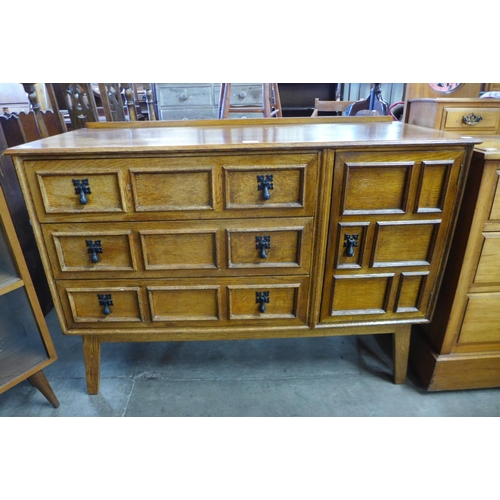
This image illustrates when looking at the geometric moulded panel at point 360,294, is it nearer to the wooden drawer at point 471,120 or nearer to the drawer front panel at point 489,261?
the drawer front panel at point 489,261

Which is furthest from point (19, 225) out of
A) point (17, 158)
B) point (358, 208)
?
point (358, 208)

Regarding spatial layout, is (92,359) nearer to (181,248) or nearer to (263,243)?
(181,248)

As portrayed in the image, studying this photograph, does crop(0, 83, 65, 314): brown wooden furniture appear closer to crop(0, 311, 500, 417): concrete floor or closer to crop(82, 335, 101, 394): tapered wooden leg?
crop(0, 311, 500, 417): concrete floor

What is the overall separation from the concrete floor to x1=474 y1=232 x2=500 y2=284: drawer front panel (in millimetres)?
500

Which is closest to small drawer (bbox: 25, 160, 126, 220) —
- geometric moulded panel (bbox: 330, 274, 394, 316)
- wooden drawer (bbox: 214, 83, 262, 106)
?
geometric moulded panel (bbox: 330, 274, 394, 316)

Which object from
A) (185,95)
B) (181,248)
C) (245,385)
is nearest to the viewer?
(181,248)

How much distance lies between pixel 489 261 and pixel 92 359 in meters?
1.47

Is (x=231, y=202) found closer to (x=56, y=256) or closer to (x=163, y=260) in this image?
(x=163, y=260)

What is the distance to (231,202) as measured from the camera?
1.05 metres

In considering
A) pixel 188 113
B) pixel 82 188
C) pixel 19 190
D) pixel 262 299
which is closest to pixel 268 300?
pixel 262 299

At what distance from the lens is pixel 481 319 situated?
1285 millimetres

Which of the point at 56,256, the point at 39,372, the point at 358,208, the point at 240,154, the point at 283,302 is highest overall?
the point at 240,154

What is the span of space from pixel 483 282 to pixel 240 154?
0.95 meters

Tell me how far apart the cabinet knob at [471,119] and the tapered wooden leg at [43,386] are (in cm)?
190
